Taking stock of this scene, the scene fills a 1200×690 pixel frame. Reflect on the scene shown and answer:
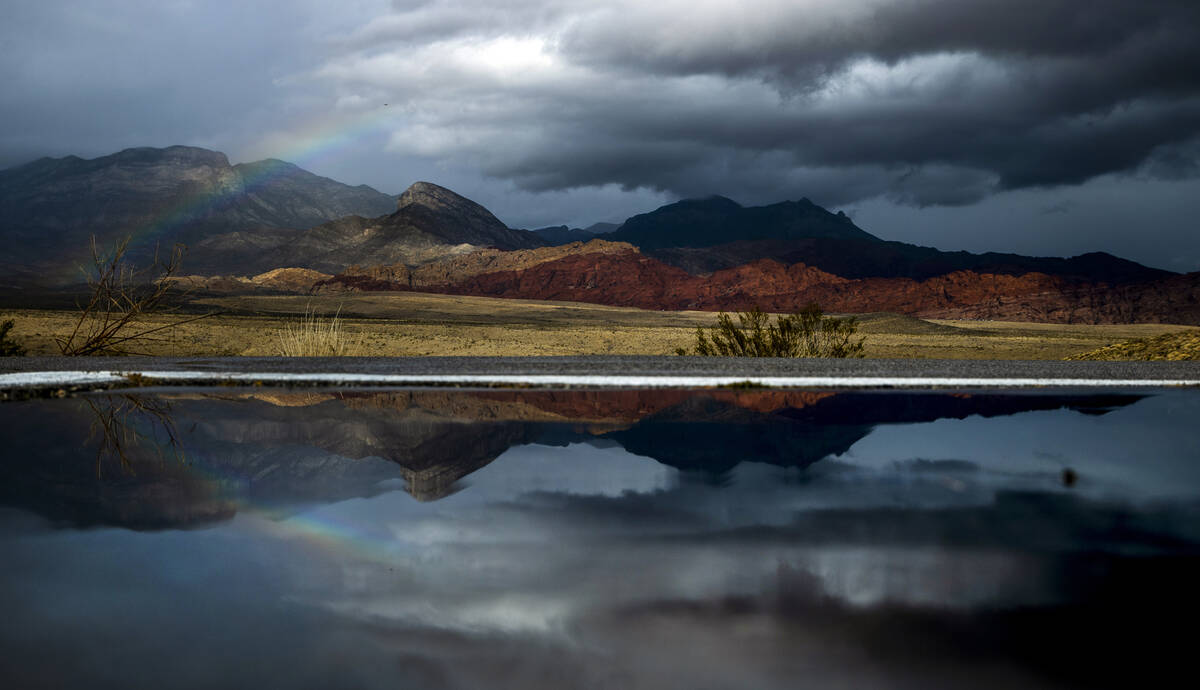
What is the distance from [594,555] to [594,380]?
809 centimetres

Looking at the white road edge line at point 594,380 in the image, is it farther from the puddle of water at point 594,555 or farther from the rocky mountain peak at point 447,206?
the rocky mountain peak at point 447,206

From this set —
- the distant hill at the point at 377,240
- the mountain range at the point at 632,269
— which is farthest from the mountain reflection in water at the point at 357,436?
the distant hill at the point at 377,240

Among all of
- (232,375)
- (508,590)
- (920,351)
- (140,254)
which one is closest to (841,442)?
(508,590)

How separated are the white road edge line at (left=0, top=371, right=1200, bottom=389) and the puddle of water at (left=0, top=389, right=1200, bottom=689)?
151 inches

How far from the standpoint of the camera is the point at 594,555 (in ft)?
14.0

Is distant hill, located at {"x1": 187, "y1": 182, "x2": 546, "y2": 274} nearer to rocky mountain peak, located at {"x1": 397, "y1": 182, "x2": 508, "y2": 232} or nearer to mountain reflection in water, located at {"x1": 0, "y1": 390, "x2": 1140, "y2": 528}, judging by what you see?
rocky mountain peak, located at {"x1": 397, "y1": 182, "x2": 508, "y2": 232}

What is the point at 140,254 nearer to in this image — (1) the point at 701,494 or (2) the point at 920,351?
(2) the point at 920,351

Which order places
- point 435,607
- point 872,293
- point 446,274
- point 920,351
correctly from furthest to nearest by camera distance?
point 446,274
point 872,293
point 920,351
point 435,607

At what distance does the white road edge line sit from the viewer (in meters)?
12.2

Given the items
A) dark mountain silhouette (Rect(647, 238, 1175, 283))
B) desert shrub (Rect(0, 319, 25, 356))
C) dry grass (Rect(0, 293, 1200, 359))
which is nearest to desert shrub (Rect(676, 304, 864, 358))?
dry grass (Rect(0, 293, 1200, 359))

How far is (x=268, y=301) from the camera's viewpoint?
67.7 meters

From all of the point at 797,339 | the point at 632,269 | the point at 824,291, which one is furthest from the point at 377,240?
the point at 797,339

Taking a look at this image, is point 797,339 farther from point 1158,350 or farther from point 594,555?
point 594,555

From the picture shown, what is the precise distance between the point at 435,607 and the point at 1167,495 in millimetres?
4659
